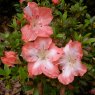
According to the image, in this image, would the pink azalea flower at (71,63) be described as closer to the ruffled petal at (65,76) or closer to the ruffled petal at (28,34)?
the ruffled petal at (65,76)

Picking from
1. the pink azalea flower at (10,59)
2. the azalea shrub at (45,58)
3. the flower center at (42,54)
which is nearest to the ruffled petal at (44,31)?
the azalea shrub at (45,58)

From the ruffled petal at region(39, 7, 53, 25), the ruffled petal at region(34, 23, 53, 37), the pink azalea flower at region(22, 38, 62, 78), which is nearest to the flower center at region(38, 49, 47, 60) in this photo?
the pink azalea flower at region(22, 38, 62, 78)

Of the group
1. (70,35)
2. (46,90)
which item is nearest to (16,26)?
(70,35)

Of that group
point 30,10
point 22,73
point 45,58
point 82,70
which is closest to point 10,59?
point 22,73

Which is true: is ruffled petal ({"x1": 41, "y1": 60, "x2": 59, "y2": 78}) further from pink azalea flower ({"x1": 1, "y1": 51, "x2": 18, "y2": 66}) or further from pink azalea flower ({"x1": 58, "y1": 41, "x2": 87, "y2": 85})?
pink azalea flower ({"x1": 1, "y1": 51, "x2": 18, "y2": 66})

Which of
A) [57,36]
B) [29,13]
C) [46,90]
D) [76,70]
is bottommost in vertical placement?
[46,90]

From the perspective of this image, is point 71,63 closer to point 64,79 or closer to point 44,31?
point 64,79

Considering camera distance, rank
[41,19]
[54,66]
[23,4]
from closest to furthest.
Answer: [54,66], [41,19], [23,4]

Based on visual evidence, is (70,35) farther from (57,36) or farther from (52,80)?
(52,80)

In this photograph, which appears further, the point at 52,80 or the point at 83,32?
the point at 83,32
